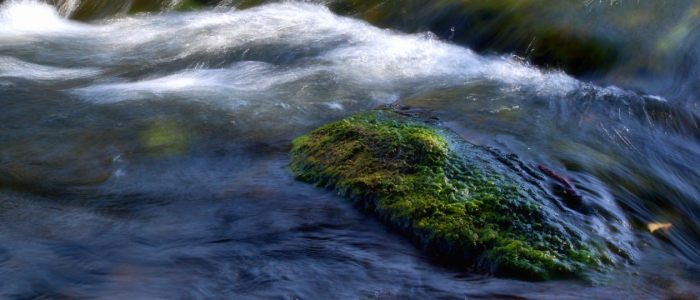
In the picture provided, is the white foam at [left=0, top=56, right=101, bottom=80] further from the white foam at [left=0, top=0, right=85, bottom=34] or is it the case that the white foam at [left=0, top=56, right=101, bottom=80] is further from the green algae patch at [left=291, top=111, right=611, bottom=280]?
the green algae patch at [left=291, top=111, right=611, bottom=280]

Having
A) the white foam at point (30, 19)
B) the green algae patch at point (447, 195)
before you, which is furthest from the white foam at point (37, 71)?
the green algae patch at point (447, 195)

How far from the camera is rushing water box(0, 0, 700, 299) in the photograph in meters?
3.51

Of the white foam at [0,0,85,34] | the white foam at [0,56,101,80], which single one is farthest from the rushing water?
the white foam at [0,0,85,34]

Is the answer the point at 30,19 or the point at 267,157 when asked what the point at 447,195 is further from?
the point at 30,19

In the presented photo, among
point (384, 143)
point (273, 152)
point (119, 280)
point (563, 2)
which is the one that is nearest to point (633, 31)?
point (563, 2)

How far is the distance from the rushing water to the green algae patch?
0.13m

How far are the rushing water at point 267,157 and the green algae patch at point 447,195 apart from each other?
0.13 m

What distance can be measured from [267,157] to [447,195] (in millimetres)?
1653

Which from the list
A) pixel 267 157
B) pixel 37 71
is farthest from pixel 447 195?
pixel 37 71

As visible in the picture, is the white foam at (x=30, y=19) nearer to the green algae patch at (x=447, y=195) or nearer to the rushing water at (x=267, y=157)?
the rushing water at (x=267, y=157)

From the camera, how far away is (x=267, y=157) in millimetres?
5074

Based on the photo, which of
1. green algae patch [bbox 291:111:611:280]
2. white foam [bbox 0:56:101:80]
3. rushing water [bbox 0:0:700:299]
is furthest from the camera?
white foam [bbox 0:56:101:80]

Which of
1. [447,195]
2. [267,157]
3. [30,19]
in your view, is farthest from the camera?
[30,19]

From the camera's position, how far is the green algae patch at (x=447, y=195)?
143 inches
